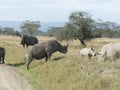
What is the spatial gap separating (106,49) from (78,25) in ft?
155

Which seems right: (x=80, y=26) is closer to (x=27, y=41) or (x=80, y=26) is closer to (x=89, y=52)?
(x=27, y=41)

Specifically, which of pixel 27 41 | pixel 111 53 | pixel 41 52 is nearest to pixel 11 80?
pixel 41 52

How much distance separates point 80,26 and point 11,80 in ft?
168

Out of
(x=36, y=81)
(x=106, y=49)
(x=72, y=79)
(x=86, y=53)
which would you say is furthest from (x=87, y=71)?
(x=86, y=53)

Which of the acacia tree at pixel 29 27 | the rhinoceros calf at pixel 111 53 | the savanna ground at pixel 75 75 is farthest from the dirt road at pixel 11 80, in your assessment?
the acacia tree at pixel 29 27

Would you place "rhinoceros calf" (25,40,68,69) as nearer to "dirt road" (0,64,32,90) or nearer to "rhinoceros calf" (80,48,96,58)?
"dirt road" (0,64,32,90)

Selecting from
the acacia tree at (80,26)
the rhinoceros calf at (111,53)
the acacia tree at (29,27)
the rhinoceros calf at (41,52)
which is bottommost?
the acacia tree at (29,27)

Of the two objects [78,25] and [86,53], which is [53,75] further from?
[78,25]

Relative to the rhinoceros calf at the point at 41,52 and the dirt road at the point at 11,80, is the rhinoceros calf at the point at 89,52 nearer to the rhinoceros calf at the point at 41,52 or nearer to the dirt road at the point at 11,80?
the rhinoceros calf at the point at 41,52

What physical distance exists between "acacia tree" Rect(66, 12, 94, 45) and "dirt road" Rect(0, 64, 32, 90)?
43.8m

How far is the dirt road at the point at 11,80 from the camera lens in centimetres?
2481

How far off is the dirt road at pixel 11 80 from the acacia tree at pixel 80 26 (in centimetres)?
4377

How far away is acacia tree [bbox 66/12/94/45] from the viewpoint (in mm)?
77438

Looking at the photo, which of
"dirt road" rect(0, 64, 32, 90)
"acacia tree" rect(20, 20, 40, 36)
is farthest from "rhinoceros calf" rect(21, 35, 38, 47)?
"acacia tree" rect(20, 20, 40, 36)
